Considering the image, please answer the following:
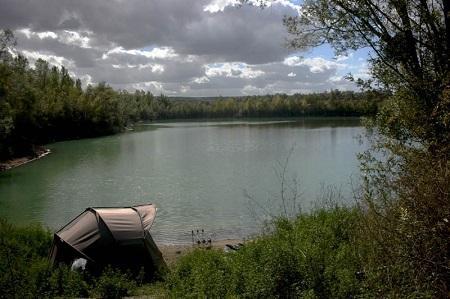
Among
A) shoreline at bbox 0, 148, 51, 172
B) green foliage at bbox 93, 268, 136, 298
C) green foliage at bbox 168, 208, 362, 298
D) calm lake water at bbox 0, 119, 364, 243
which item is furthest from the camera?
shoreline at bbox 0, 148, 51, 172

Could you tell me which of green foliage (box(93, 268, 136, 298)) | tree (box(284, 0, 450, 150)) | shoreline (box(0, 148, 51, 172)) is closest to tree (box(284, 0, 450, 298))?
tree (box(284, 0, 450, 150))

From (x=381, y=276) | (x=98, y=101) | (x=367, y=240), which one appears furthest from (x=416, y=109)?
(x=98, y=101)

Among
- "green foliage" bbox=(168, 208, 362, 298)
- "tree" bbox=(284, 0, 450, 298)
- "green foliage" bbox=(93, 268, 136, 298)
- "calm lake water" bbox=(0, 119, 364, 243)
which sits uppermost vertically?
"tree" bbox=(284, 0, 450, 298)

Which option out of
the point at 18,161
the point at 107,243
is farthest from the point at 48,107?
the point at 107,243

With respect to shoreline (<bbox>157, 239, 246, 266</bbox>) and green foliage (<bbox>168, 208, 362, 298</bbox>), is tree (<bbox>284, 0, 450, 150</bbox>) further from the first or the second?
shoreline (<bbox>157, 239, 246, 266</bbox>)

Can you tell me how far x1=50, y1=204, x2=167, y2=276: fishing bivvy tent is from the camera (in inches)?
549

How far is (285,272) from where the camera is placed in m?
8.52

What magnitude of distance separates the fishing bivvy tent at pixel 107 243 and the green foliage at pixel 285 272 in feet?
13.0

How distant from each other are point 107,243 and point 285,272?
7225 mm

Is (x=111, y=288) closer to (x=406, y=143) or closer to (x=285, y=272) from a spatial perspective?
(x=285, y=272)

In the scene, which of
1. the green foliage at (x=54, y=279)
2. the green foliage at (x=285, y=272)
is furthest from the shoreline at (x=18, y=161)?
the green foliage at (x=285, y=272)

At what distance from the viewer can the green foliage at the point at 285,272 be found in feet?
26.4

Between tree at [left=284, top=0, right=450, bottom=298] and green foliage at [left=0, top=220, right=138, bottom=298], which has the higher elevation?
tree at [left=284, top=0, right=450, bottom=298]

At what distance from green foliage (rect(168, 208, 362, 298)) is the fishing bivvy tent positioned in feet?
13.0
